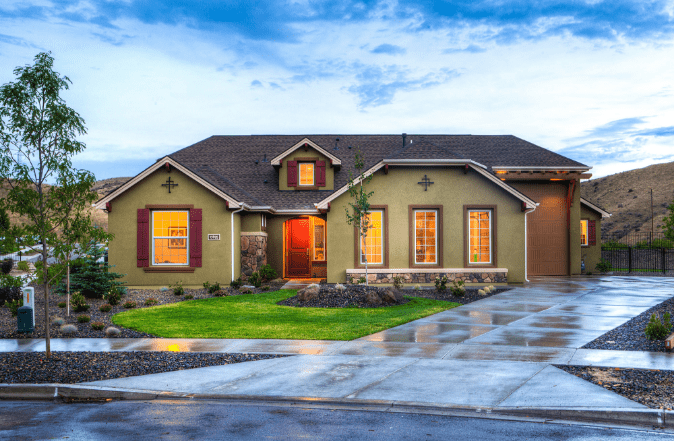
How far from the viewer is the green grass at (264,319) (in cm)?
1085

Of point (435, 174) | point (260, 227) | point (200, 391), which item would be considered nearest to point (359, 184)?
point (435, 174)

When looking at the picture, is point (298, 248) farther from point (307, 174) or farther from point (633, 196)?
point (633, 196)

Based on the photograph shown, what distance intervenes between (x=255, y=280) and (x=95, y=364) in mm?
11114

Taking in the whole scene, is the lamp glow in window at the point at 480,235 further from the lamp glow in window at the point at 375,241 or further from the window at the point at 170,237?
the window at the point at 170,237

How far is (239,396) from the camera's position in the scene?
6.74 meters

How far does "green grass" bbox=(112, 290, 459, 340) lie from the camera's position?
35.6ft

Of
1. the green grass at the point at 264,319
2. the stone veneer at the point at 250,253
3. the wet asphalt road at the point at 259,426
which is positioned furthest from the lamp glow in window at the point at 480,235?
the wet asphalt road at the point at 259,426

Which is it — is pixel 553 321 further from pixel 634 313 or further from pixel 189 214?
pixel 189 214

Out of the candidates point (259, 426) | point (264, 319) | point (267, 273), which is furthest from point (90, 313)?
point (259, 426)

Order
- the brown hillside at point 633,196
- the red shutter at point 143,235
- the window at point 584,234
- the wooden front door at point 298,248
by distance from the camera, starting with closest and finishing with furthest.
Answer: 1. the red shutter at point 143,235
2. the wooden front door at point 298,248
3. the window at point 584,234
4. the brown hillside at point 633,196

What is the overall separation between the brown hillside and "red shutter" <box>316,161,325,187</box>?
43379mm

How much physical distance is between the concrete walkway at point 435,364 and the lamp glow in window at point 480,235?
A: 7.35m

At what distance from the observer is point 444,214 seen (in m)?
20.2

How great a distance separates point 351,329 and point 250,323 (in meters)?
2.40
